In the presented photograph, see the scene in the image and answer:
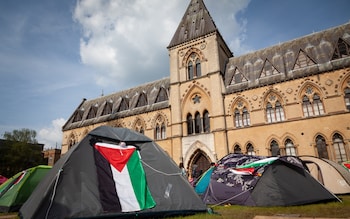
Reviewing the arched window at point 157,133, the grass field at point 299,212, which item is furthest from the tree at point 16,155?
the grass field at point 299,212

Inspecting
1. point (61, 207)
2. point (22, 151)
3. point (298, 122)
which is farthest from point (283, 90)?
point (22, 151)

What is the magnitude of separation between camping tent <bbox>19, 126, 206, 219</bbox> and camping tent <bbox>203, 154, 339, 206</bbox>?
2.35 metres

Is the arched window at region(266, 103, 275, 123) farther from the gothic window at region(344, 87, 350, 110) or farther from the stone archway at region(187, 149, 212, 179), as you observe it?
the stone archway at region(187, 149, 212, 179)

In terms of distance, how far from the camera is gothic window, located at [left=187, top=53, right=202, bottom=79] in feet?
77.3

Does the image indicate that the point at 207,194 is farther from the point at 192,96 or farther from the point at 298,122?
the point at 192,96

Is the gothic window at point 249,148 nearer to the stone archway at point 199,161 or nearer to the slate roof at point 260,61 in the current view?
the stone archway at point 199,161

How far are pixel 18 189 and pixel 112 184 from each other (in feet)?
20.6

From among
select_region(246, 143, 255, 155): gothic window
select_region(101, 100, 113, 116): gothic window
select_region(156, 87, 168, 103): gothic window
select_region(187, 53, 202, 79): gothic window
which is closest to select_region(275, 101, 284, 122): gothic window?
select_region(246, 143, 255, 155): gothic window

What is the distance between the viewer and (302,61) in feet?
64.8

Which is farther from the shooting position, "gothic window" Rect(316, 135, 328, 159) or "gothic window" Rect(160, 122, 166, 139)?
"gothic window" Rect(160, 122, 166, 139)

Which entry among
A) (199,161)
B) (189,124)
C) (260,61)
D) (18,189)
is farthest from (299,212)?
(260,61)

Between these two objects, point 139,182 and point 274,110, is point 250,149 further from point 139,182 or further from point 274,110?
point 139,182

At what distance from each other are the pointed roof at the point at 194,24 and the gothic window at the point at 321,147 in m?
13.7

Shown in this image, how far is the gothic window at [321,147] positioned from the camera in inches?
666
